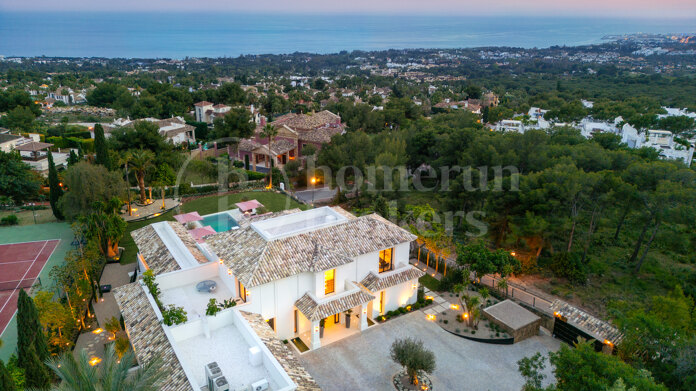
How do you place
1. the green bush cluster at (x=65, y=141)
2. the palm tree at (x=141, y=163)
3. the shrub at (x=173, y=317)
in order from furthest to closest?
the green bush cluster at (x=65, y=141)
the palm tree at (x=141, y=163)
the shrub at (x=173, y=317)

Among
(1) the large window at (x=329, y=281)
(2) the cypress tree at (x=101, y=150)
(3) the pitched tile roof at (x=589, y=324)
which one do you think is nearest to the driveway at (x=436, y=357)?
(3) the pitched tile roof at (x=589, y=324)

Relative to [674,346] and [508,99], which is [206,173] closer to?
[674,346]

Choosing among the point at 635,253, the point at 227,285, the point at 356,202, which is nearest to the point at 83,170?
the point at 227,285

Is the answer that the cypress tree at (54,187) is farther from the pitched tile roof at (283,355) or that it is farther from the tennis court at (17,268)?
the pitched tile roof at (283,355)

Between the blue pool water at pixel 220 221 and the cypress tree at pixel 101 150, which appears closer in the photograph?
the blue pool water at pixel 220 221

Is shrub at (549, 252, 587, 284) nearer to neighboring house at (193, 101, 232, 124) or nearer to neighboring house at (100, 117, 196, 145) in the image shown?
neighboring house at (100, 117, 196, 145)

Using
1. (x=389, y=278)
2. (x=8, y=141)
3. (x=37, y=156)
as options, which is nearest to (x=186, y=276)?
(x=389, y=278)
